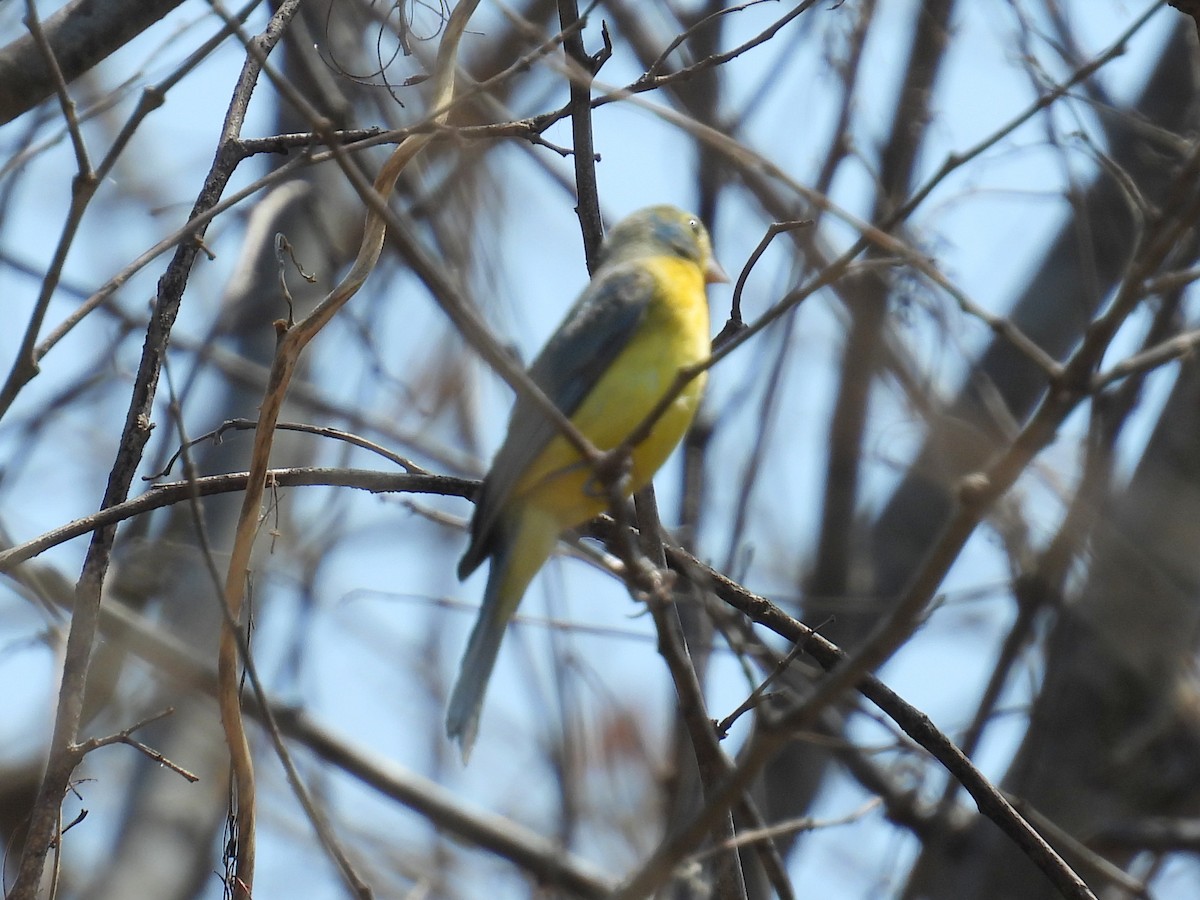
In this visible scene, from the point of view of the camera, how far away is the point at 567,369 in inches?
121

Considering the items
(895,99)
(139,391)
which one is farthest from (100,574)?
(895,99)

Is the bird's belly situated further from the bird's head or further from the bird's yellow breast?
the bird's head

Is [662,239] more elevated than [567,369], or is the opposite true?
[662,239]

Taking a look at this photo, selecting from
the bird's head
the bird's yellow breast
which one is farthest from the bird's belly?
the bird's head

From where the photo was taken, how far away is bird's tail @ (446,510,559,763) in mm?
2555

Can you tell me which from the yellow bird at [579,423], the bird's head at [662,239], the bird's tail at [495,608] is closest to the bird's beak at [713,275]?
the bird's head at [662,239]

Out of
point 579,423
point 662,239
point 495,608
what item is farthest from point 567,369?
point 662,239

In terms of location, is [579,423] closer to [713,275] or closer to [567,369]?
[567,369]

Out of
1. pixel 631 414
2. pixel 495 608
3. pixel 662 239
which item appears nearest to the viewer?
pixel 495 608

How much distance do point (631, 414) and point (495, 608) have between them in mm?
531

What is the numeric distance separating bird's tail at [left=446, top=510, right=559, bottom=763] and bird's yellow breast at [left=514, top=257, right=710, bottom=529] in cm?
7

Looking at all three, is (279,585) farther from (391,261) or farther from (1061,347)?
(1061,347)

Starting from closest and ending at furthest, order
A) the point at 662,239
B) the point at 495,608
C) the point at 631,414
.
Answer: the point at 495,608 → the point at 631,414 → the point at 662,239

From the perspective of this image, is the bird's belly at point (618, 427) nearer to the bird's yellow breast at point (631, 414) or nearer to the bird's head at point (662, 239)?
the bird's yellow breast at point (631, 414)
